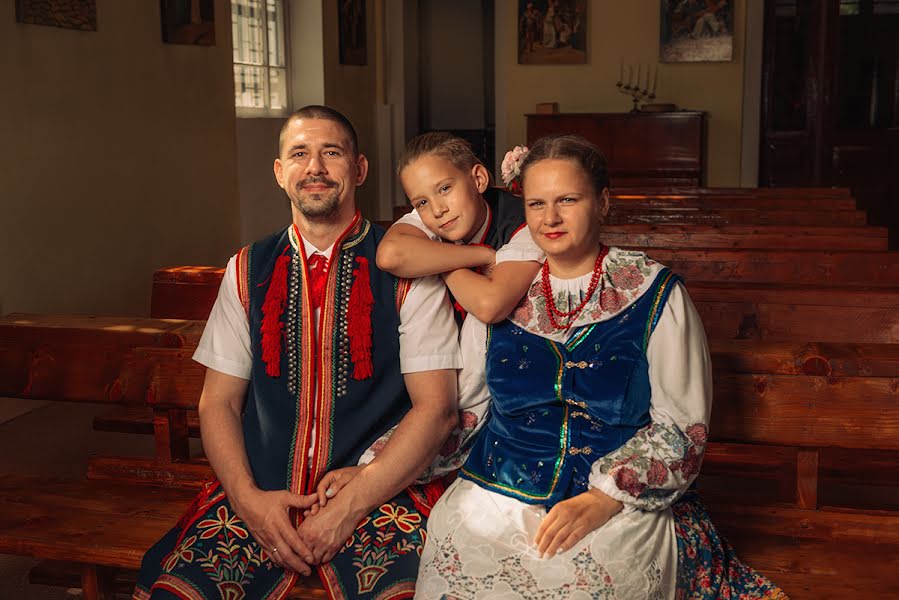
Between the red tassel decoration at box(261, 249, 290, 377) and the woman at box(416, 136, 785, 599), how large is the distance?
0.48 m

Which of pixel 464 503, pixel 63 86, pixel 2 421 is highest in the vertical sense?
pixel 63 86

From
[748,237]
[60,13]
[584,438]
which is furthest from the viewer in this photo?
[60,13]

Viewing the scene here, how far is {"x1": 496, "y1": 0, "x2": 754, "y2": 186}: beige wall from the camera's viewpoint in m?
11.6

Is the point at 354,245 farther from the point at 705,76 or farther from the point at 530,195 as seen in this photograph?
the point at 705,76

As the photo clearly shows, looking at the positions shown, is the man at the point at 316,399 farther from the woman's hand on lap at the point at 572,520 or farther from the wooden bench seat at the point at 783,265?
the wooden bench seat at the point at 783,265

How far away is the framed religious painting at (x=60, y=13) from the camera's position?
5766mm

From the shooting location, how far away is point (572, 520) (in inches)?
77.2

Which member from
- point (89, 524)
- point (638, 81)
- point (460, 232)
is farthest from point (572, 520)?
point (638, 81)

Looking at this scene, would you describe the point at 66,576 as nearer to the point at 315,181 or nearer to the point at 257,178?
the point at 315,181

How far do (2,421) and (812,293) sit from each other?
4.13 m

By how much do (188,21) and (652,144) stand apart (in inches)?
206

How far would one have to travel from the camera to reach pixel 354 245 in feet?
7.95

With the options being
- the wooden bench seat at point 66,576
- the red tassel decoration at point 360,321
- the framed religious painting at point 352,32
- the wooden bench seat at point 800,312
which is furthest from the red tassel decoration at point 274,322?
the framed religious painting at point 352,32

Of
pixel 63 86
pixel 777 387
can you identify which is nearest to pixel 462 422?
pixel 777 387
